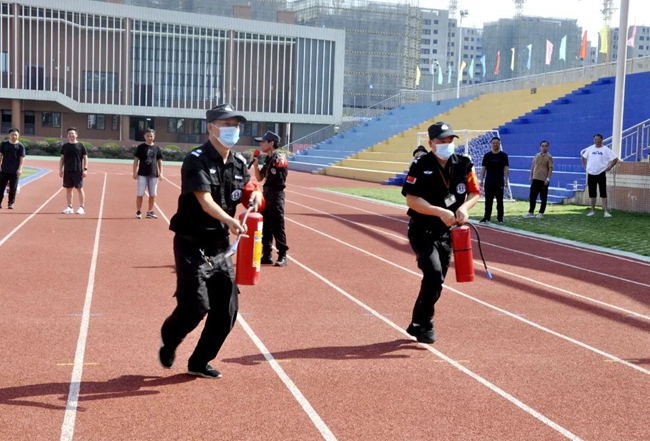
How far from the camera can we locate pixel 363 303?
936cm

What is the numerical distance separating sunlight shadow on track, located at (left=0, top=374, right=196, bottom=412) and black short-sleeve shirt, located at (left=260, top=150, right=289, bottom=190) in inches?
230

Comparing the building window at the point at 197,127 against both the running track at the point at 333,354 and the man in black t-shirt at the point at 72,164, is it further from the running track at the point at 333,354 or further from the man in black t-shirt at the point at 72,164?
the running track at the point at 333,354

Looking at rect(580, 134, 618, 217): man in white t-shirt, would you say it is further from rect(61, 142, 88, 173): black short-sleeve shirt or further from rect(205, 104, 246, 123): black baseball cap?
rect(205, 104, 246, 123): black baseball cap

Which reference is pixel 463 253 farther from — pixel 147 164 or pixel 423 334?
pixel 147 164

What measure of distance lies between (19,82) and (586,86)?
157 feet

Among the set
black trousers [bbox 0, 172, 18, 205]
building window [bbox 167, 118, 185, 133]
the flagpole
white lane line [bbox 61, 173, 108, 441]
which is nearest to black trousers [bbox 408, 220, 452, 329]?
white lane line [bbox 61, 173, 108, 441]

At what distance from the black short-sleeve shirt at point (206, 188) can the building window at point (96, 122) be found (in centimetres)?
6890

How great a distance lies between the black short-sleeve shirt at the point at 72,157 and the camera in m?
18.4

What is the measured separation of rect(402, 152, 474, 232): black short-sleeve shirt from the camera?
721 cm

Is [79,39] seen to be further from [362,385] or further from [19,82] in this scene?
[362,385]

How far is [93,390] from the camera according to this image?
5.75m

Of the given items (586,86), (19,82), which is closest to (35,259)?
(586,86)

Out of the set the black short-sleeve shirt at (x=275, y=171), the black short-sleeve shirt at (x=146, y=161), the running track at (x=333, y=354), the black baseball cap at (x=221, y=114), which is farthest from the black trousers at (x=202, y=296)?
the black short-sleeve shirt at (x=146, y=161)

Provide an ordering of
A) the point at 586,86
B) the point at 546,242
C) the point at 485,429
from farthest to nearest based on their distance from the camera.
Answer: the point at 586,86
the point at 546,242
the point at 485,429
